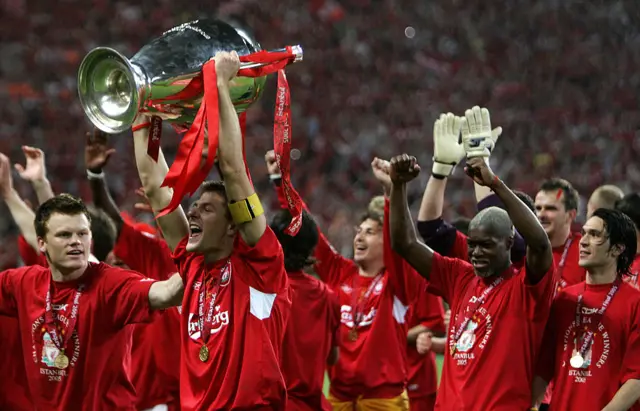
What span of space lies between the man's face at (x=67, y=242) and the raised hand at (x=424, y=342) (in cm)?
227

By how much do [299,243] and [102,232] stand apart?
1203mm

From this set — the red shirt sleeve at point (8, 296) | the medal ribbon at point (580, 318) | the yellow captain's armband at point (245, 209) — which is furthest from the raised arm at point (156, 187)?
the medal ribbon at point (580, 318)

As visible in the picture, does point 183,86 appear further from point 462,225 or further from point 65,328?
point 462,225

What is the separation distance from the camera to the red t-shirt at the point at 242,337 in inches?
155

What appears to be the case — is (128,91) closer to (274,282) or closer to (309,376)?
(274,282)

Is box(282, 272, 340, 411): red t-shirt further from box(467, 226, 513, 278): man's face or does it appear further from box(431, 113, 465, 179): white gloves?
box(467, 226, 513, 278): man's face

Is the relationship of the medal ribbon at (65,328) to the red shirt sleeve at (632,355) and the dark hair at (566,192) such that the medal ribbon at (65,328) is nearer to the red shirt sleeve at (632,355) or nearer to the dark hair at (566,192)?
the red shirt sleeve at (632,355)

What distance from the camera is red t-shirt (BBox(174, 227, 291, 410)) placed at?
394 cm

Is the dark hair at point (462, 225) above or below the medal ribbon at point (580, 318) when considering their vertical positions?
above

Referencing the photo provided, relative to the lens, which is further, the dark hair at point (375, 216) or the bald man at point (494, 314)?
the dark hair at point (375, 216)

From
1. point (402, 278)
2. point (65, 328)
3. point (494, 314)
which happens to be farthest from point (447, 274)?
point (65, 328)

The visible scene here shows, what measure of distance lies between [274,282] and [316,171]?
39.4 ft

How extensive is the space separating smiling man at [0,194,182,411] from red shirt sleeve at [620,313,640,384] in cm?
211

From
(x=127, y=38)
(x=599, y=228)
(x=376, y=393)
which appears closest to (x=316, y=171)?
(x=127, y=38)
